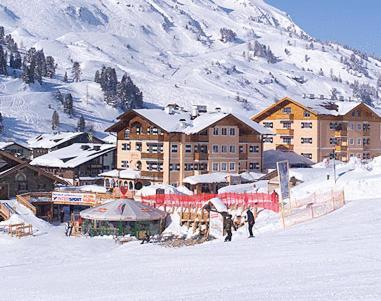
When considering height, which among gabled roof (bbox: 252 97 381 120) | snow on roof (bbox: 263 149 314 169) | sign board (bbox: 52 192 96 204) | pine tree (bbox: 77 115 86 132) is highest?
pine tree (bbox: 77 115 86 132)

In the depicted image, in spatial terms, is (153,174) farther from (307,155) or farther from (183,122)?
(307,155)

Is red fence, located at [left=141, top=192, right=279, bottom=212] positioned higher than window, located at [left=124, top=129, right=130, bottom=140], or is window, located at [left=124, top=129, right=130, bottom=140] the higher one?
window, located at [left=124, top=129, right=130, bottom=140]

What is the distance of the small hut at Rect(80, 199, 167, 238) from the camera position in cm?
3878

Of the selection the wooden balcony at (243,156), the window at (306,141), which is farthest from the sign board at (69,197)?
→ the window at (306,141)

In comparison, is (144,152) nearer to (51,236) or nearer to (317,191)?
(51,236)

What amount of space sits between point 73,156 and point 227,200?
3259 cm

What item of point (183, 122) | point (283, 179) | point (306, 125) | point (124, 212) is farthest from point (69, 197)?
point (306, 125)

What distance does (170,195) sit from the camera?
42031mm

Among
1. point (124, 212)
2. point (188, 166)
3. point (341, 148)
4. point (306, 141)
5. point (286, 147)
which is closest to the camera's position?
point (124, 212)

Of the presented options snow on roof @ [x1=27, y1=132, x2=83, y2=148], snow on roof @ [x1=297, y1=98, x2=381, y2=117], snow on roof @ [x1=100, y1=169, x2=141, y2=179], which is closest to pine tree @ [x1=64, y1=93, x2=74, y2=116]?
snow on roof @ [x1=27, y1=132, x2=83, y2=148]

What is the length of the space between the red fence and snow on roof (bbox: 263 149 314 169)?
2316 centimetres

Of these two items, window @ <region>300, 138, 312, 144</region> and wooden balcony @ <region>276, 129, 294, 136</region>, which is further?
wooden balcony @ <region>276, 129, 294, 136</region>

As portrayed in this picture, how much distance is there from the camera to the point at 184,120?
59.4 m

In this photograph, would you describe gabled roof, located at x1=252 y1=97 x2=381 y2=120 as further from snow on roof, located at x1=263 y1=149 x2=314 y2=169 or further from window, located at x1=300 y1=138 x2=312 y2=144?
snow on roof, located at x1=263 y1=149 x2=314 y2=169
